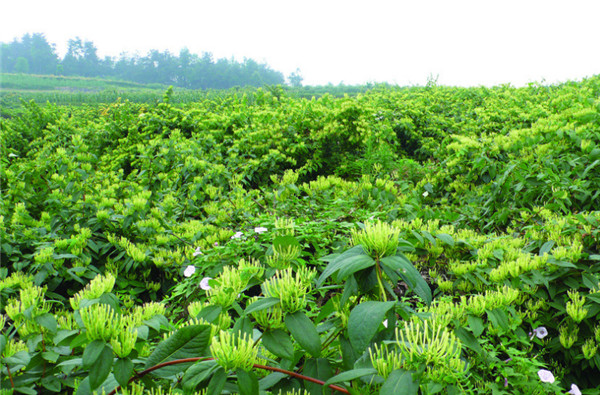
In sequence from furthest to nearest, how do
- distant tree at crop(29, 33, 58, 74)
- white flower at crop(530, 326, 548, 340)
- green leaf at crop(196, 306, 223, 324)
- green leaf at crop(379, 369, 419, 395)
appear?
distant tree at crop(29, 33, 58, 74)
white flower at crop(530, 326, 548, 340)
green leaf at crop(196, 306, 223, 324)
green leaf at crop(379, 369, 419, 395)

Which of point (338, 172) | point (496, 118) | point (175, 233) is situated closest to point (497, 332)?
point (175, 233)

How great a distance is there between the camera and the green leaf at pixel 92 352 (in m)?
0.63

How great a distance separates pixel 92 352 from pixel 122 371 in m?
0.07

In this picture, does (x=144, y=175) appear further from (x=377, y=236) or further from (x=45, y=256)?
(x=377, y=236)

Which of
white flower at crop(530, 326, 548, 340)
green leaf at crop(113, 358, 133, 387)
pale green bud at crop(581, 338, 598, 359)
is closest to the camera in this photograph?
green leaf at crop(113, 358, 133, 387)

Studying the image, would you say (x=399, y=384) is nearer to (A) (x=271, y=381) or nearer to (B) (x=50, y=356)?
(A) (x=271, y=381)

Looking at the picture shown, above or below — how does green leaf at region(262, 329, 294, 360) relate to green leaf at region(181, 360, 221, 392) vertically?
above

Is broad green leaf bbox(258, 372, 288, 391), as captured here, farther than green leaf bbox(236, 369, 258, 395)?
Yes

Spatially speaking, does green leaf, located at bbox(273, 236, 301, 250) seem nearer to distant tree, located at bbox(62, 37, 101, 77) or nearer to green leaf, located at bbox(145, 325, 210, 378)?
green leaf, located at bbox(145, 325, 210, 378)

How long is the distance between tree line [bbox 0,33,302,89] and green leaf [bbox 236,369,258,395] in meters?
48.8

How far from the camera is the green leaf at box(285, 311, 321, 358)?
67 centimetres

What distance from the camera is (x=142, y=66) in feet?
169

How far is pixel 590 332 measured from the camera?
4.25 feet

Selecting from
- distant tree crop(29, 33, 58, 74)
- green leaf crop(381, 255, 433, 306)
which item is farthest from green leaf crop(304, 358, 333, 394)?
distant tree crop(29, 33, 58, 74)
